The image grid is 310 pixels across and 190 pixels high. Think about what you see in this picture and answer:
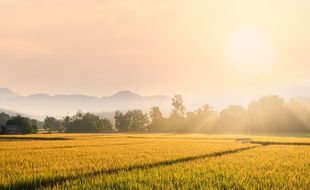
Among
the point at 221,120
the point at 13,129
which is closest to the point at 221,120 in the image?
the point at 221,120

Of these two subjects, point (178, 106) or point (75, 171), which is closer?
point (75, 171)

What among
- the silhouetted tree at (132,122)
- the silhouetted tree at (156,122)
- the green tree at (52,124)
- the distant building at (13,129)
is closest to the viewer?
the distant building at (13,129)

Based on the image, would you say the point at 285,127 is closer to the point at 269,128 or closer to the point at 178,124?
the point at 269,128

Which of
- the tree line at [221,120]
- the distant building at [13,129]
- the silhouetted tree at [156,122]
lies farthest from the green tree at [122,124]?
the distant building at [13,129]

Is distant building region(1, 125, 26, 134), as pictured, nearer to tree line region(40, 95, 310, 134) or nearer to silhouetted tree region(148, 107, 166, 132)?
tree line region(40, 95, 310, 134)

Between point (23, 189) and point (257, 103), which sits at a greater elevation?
point (257, 103)

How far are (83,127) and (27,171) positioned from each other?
124 m

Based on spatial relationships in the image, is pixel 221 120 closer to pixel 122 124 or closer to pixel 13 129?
pixel 122 124

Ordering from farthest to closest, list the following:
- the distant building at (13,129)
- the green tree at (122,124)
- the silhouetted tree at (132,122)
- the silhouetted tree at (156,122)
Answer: the green tree at (122,124) < the silhouetted tree at (132,122) < the silhouetted tree at (156,122) < the distant building at (13,129)

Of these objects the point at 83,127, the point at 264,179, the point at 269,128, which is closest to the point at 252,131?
the point at 269,128

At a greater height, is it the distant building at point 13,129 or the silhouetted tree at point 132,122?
the silhouetted tree at point 132,122

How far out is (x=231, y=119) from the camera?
113562 mm

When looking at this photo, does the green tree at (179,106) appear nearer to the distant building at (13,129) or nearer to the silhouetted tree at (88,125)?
the silhouetted tree at (88,125)

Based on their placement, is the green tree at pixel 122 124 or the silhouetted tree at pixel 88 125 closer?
the silhouetted tree at pixel 88 125
